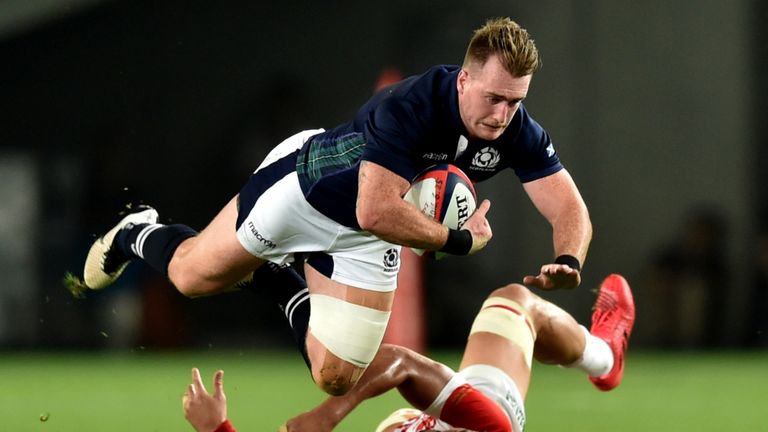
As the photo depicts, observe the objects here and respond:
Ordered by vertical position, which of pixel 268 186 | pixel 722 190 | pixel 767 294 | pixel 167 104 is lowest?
pixel 767 294

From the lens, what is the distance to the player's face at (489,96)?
4195 mm

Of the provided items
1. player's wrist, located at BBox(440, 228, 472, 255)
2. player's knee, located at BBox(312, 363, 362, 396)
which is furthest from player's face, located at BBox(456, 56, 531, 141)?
player's knee, located at BBox(312, 363, 362, 396)

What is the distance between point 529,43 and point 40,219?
21.0 feet

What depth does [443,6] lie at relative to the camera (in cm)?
1003

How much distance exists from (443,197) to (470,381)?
610 millimetres

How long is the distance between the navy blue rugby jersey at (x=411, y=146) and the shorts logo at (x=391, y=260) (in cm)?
20

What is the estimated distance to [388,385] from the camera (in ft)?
14.1

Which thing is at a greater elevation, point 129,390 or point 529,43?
point 529,43

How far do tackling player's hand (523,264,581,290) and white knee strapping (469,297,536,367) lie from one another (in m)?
0.29

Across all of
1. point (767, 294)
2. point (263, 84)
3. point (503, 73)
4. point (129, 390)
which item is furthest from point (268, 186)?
point (767, 294)

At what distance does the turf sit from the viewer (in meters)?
5.93

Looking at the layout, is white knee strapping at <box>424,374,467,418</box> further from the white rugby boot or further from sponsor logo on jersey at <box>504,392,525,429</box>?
the white rugby boot

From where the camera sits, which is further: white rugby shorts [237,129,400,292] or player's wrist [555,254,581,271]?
white rugby shorts [237,129,400,292]

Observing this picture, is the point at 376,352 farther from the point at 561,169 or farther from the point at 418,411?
the point at 561,169
